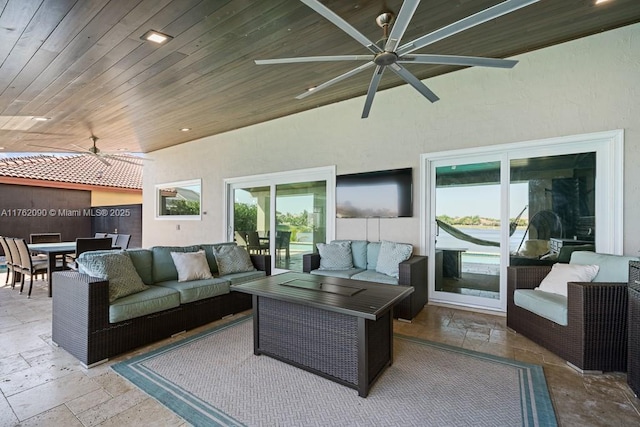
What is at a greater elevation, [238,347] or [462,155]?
[462,155]

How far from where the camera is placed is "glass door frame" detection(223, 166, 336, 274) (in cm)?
513

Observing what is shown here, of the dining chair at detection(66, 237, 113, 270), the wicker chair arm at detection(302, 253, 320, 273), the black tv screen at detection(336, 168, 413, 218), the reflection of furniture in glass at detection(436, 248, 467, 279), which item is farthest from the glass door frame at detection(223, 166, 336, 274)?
the dining chair at detection(66, 237, 113, 270)

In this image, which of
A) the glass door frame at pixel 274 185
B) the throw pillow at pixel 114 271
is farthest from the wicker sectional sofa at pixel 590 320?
the throw pillow at pixel 114 271

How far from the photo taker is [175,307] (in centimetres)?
309

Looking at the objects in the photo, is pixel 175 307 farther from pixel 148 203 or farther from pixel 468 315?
pixel 148 203

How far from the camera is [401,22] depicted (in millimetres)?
1861

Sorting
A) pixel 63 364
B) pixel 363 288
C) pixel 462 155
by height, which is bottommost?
pixel 63 364

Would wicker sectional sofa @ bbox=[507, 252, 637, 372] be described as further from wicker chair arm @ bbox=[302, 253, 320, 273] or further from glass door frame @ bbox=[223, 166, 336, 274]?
glass door frame @ bbox=[223, 166, 336, 274]

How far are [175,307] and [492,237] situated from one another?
13.1ft

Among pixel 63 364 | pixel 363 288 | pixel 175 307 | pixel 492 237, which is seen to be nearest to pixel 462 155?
pixel 492 237

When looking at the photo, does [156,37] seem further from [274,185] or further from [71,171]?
[71,171]

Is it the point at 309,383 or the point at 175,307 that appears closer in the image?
the point at 309,383

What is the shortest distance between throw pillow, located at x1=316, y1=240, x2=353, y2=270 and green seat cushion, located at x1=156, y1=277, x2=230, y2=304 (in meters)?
1.45

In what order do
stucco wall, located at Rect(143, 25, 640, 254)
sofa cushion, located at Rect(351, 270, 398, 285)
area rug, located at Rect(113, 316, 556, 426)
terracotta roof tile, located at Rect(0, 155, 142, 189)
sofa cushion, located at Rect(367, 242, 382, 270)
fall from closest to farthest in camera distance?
area rug, located at Rect(113, 316, 556, 426), stucco wall, located at Rect(143, 25, 640, 254), sofa cushion, located at Rect(351, 270, 398, 285), sofa cushion, located at Rect(367, 242, 382, 270), terracotta roof tile, located at Rect(0, 155, 142, 189)
